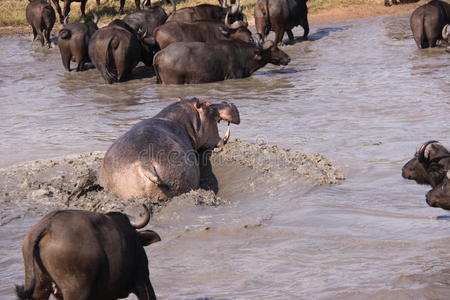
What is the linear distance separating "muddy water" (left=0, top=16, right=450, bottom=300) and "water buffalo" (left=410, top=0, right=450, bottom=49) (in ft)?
1.13

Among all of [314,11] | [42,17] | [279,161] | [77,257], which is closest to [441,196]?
[279,161]

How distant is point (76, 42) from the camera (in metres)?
17.3

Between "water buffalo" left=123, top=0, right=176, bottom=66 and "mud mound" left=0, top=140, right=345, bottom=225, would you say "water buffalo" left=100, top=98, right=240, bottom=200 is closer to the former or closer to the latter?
"mud mound" left=0, top=140, right=345, bottom=225

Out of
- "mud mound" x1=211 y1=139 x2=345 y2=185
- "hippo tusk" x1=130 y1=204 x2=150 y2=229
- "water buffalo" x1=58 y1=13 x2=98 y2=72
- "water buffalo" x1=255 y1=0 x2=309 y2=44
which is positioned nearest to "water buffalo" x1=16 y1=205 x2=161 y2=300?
"hippo tusk" x1=130 y1=204 x2=150 y2=229

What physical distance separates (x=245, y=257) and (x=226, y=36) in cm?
1153

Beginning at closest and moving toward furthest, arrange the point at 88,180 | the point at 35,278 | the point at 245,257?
the point at 35,278, the point at 245,257, the point at 88,180

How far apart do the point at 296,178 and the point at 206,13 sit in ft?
38.3

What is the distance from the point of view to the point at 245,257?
593 centimetres

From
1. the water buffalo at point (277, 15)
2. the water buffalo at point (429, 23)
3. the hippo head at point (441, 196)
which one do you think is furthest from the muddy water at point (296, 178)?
the water buffalo at point (277, 15)

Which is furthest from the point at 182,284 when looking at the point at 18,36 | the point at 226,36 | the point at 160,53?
the point at 18,36

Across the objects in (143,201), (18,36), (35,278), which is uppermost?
(35,278)

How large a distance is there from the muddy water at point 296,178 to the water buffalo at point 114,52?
11.7 inches

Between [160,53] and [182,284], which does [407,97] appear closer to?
[160,53]

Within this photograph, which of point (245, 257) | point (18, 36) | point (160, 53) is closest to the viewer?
point (245, 257)
